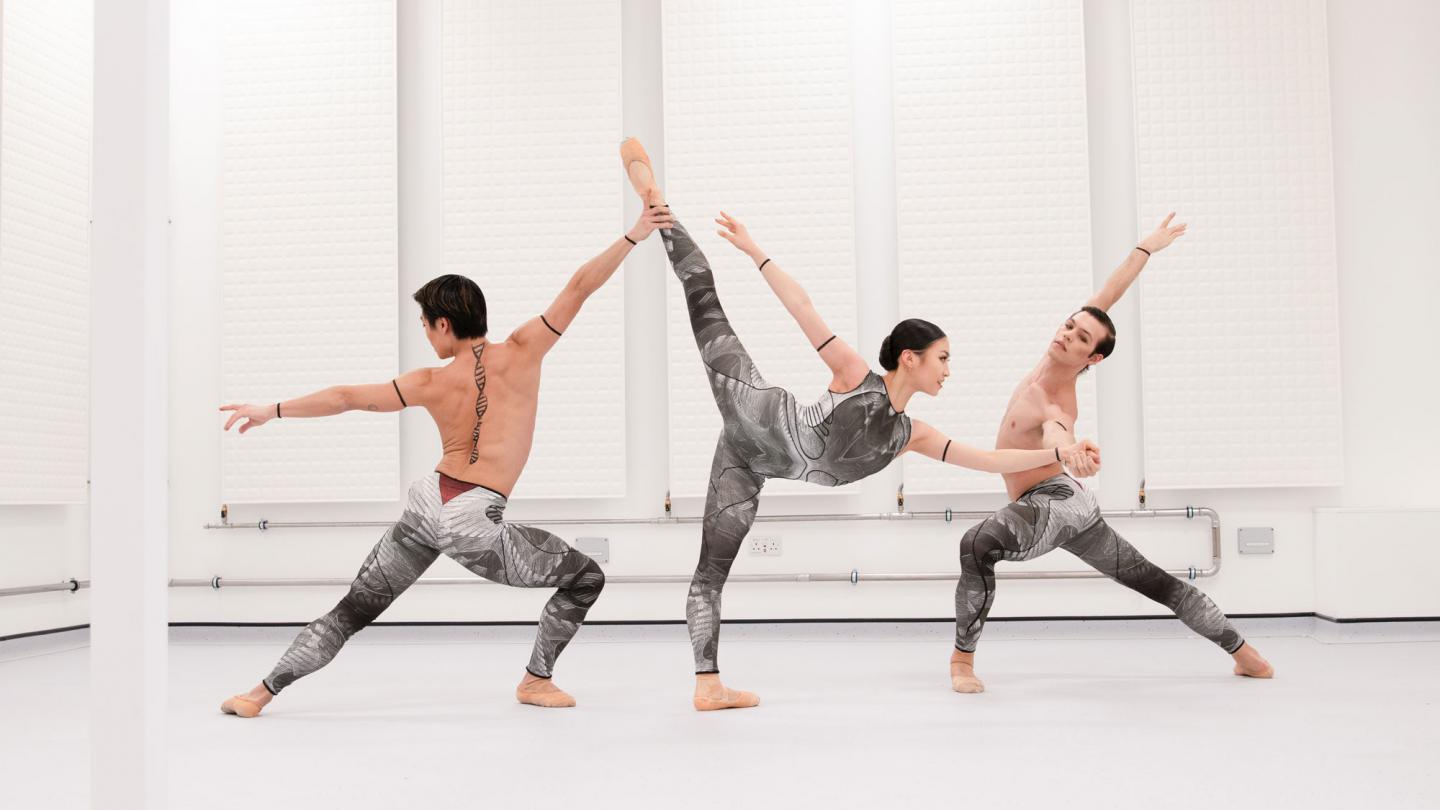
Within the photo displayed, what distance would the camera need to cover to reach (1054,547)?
3791 millimetres

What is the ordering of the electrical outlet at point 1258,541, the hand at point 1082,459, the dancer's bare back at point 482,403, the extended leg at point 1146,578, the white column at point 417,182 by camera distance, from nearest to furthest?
the hand at point 1082,459
the dancer's bare back at point 482,403
the extended leg at point 1146,578
the electrical outlet at point 1258,541
the white column at point 417,182

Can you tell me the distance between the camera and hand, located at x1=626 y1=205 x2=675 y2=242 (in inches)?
137

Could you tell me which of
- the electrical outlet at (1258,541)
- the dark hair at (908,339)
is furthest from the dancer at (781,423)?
the electrical outlet at (1258,541)

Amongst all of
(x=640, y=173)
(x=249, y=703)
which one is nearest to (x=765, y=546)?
(x=640, y=173)

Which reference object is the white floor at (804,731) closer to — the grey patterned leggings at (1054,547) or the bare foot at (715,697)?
the bare foot at (715,697)

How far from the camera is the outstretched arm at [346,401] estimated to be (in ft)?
10.5

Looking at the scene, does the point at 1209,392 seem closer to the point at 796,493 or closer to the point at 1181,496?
the point at 1181,496

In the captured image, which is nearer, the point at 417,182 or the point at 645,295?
the point at 645,295

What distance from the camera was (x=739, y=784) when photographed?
8.13ft

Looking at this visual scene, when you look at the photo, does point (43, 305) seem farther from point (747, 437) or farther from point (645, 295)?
point (747, 437)

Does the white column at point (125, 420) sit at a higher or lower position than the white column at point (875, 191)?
lower

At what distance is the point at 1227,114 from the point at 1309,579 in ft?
7.89

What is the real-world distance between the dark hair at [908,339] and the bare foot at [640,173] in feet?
3.03

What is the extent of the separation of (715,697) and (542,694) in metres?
0.62
